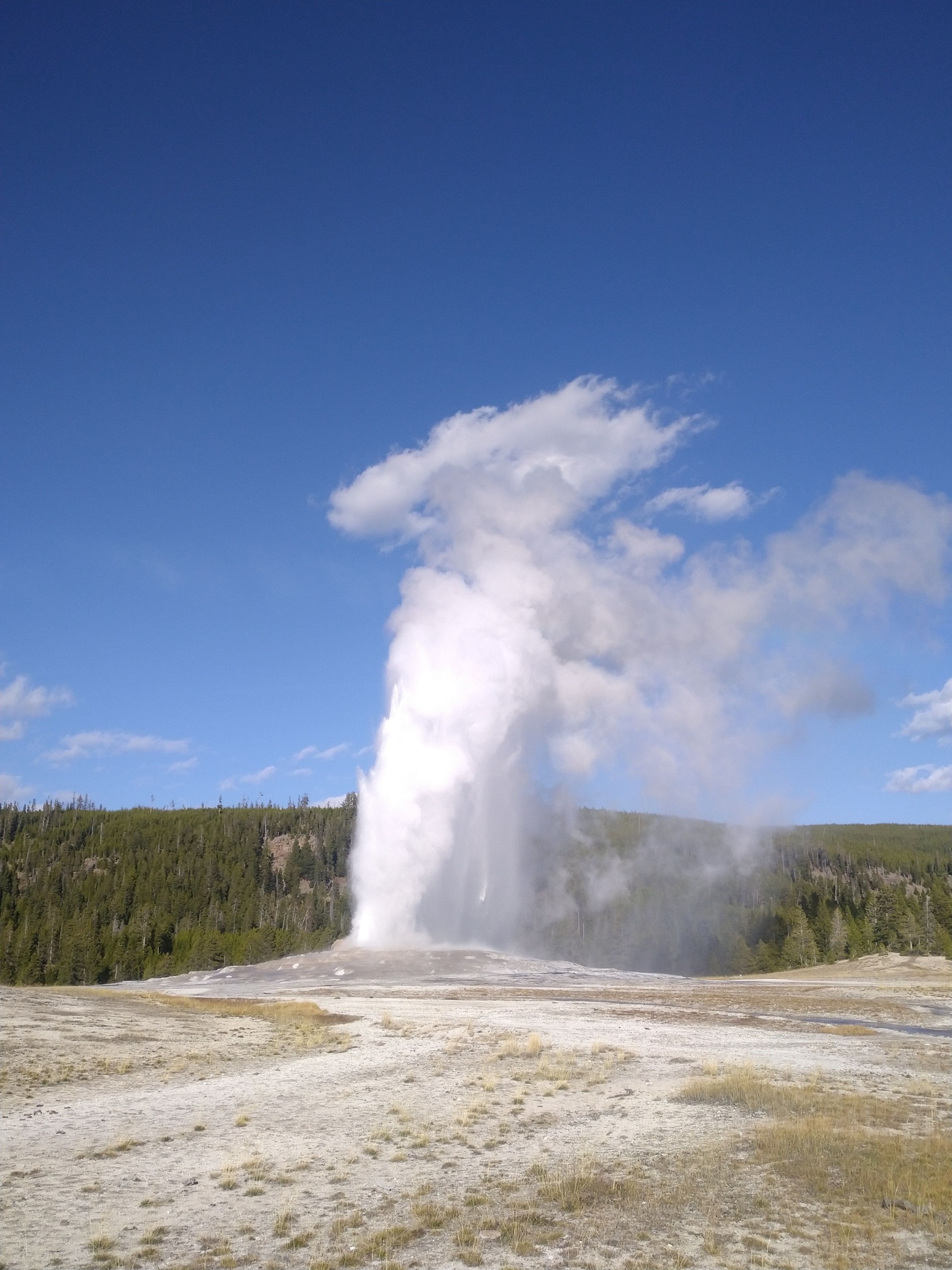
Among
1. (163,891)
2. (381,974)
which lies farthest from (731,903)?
(381,974)

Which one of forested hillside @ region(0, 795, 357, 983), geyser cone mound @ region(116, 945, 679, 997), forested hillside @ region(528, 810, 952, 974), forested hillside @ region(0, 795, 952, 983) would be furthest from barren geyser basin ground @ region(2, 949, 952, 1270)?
forested hillside @ region(0, 795, 357, 983)

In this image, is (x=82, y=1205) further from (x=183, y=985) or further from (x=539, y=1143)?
(x=183, y=985)

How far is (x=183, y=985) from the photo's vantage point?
66.1m

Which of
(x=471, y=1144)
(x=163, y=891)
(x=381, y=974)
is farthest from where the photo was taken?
(x=163, y=891)

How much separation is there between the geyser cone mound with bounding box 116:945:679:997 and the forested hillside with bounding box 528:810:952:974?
107 ft

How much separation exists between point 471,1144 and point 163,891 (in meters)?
142

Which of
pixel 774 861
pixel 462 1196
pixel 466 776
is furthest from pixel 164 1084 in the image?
pixel 774 861

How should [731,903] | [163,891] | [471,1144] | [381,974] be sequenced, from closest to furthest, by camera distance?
[471,1144]
[381,974]
[163,891]
[731,903]

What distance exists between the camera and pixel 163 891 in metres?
146

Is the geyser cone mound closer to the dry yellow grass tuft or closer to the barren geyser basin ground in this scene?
the barren geyser basin ground

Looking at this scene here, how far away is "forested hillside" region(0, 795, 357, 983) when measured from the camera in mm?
116750

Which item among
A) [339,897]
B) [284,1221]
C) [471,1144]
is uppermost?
[284,1221]

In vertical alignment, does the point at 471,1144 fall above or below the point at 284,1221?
below

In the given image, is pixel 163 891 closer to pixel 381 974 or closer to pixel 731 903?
pixel 381 974
